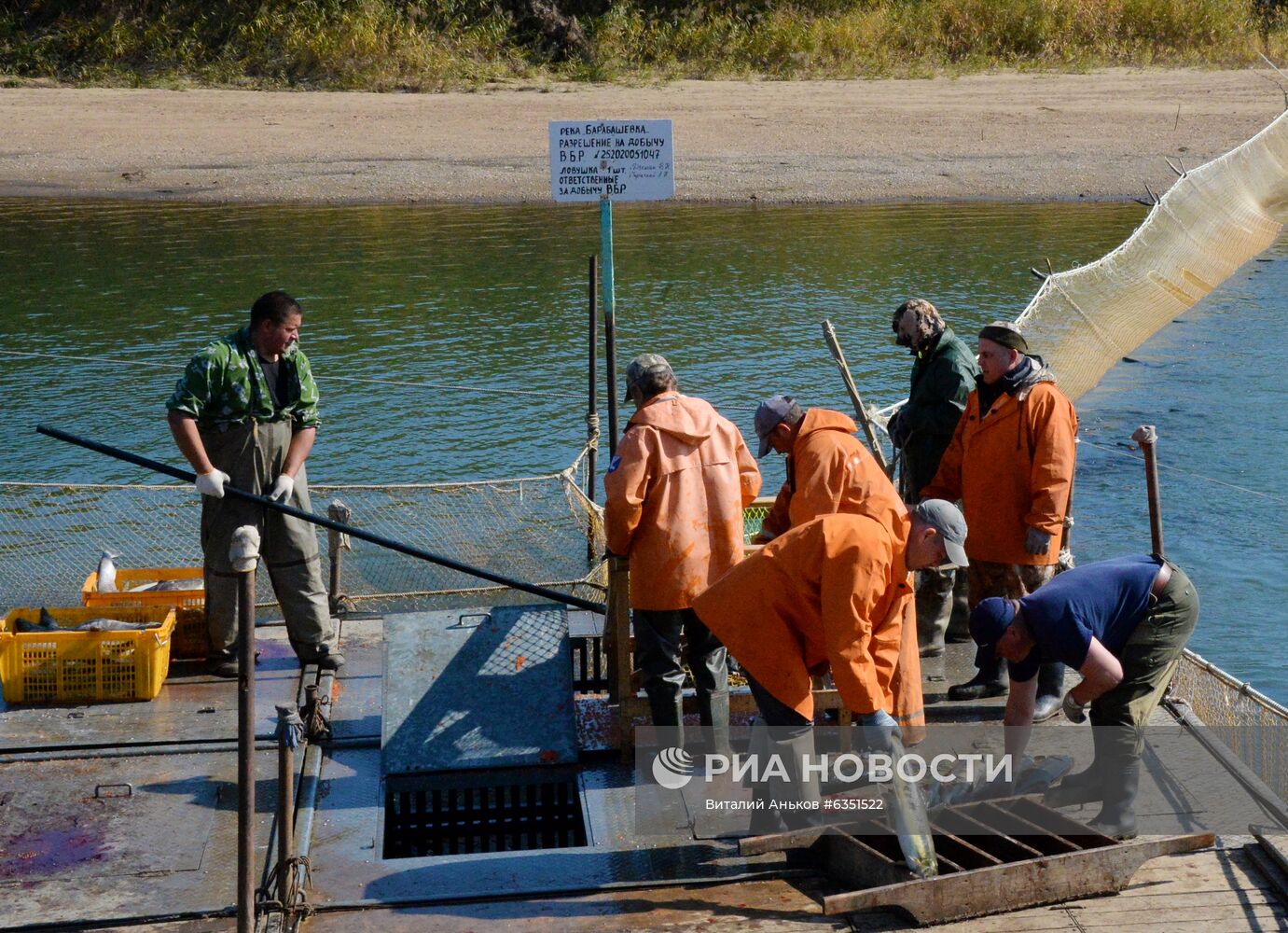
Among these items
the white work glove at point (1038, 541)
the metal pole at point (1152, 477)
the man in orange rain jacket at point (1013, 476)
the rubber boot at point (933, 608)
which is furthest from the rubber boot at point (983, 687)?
the metal pole at point (1152, 477)

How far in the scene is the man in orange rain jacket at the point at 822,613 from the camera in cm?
439

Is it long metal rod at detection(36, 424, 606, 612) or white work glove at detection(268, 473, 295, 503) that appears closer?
long metal rod at detection(36, 424, 606, 612)

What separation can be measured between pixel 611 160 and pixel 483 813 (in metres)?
3.23

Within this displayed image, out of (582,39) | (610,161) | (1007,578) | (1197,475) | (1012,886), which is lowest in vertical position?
(1197,475)

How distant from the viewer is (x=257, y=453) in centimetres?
604

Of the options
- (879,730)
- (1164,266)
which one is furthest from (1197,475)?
(879,730)

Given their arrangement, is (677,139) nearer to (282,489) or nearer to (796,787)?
(282,489)

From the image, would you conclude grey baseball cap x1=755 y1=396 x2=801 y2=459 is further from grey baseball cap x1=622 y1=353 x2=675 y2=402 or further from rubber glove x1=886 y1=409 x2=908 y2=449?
rubber glove x1=886 y1=409 x2=908 y2=449

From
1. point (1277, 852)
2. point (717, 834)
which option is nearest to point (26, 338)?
point (717, 834)

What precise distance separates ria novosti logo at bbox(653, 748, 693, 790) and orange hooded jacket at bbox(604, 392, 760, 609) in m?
0.59

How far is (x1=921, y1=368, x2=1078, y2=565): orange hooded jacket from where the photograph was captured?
5.70 m

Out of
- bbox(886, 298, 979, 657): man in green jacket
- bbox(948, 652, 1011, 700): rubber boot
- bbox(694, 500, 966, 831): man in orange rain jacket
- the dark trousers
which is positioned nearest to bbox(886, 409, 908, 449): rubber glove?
bbox(886, 298, 979, 657): man in green jacket

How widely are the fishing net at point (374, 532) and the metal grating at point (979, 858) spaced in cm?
366

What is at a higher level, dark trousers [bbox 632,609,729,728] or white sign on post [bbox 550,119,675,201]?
white sign on post [bbox 550,119,675,201]
